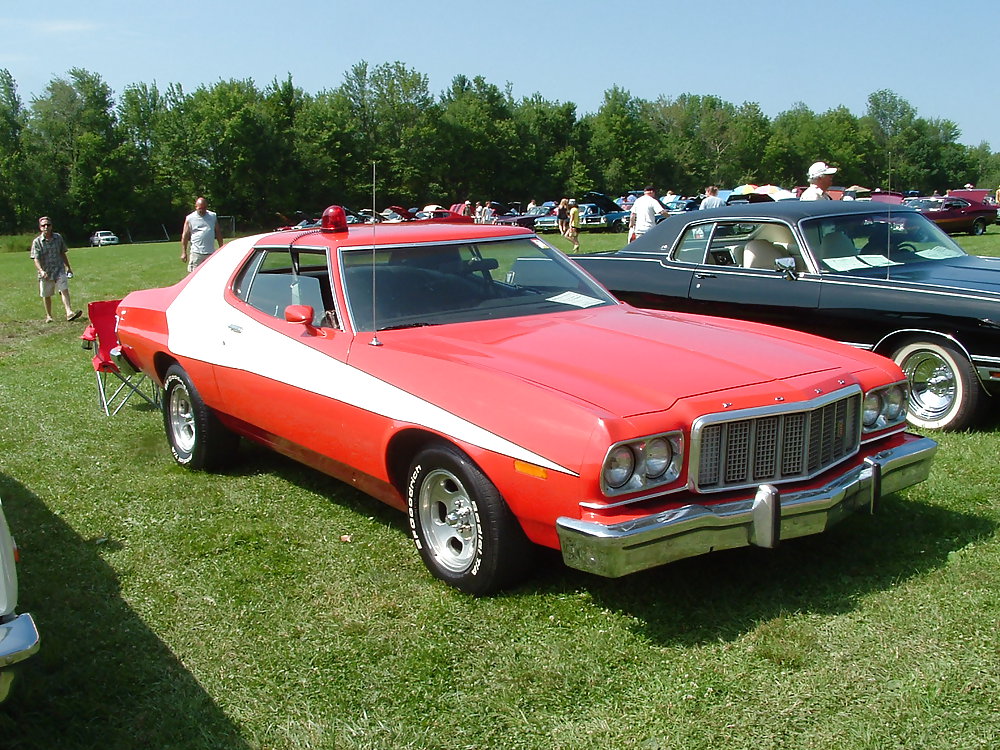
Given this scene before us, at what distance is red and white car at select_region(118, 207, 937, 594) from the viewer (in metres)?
3.59

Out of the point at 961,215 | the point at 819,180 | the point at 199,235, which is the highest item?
the point at 819,180

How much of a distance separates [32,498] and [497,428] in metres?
3.43

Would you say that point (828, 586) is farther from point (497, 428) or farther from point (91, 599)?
point (91, 599)

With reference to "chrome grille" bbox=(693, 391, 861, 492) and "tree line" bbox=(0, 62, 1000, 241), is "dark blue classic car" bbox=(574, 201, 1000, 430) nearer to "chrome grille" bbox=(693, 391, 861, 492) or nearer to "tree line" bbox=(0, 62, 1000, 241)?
"chrome grille" bbox=(693, 391, 861, 492)

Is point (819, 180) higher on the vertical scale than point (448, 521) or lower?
higher

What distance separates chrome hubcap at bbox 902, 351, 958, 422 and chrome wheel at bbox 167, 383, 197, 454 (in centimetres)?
471

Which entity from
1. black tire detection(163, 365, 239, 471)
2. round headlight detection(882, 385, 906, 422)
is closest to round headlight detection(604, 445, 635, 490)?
round headlight detection(882, 385, 906, 422)

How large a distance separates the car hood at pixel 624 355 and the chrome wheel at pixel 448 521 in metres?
0.40

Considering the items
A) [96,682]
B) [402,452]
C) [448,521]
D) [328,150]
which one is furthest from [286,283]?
[328,150]

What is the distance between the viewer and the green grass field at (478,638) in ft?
10.3

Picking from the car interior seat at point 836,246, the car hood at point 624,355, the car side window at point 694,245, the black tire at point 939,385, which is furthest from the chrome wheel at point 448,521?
the car side window at point 694,245

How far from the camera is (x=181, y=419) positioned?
6.29 metres

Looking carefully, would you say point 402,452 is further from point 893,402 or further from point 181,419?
point 181,419

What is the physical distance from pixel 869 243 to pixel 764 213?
810 mm
